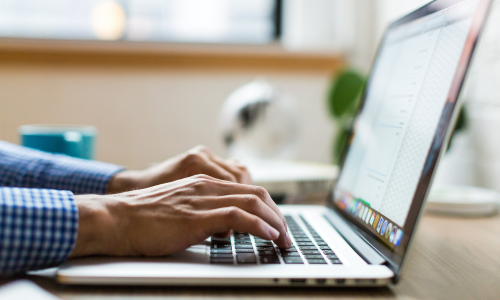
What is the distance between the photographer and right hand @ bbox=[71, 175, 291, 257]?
42cm

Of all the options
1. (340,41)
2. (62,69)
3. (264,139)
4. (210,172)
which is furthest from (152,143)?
(210,172)

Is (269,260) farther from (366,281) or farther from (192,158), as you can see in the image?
(192,158)

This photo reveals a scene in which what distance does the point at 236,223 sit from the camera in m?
0.43

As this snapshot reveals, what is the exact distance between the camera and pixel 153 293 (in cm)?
36

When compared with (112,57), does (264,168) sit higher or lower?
lower

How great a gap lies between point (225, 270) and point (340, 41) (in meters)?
1.51

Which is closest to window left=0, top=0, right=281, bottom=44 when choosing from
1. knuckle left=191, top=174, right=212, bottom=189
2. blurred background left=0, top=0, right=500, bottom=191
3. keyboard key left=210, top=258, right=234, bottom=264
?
blurred background left=0, top=0, right=500, bottom=191

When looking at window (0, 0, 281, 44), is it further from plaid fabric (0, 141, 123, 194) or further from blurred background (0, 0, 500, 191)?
plaid fabric (0, 141, 123, 194)

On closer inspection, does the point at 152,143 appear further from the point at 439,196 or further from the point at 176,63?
the point at 439,196

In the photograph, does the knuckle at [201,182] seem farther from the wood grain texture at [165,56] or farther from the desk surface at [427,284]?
the wood grain texture at [165,56]

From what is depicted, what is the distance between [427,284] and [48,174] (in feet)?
Result: 1.97

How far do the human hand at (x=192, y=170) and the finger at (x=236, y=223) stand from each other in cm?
20

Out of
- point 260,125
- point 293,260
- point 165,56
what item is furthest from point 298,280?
point 165,56

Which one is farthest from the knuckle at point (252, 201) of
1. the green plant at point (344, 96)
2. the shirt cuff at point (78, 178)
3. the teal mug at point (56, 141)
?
the green plant at point (344, 96)
